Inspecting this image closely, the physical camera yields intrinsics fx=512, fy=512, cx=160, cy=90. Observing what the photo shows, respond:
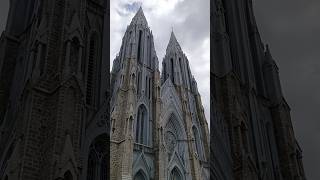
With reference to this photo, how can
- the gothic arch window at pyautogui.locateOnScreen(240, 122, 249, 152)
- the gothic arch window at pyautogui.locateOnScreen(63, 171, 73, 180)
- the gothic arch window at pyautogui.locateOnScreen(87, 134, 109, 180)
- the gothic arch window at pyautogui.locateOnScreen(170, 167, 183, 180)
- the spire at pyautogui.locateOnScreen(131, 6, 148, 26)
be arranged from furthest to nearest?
1. the spire at pyautogui.locateOnScreen(131, 6, 148, 26)
2. the gothic arch window at pyautogui.locateOnScreen(170, 167, 183, 180)
3. the gothic arch window at pyautogui.locateOnScreen(240, 122, 249, 152)
4. the gothic arch window at pyautogui.locateOnScreen(87, 134, 109, 180)
5. the gothic arch window at pyautogui.locateOnScreen(63, 171, 73, 180)

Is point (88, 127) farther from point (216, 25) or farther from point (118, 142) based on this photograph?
point (118, 142)

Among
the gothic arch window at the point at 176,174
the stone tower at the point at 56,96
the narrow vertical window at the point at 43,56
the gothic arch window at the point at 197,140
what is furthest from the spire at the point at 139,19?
the narrow vertical window at the point at 43,56

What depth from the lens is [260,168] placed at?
24.0m

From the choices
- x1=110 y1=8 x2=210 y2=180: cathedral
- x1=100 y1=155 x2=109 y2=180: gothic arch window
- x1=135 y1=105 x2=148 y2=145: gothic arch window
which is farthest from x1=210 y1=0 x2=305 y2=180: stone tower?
x1=135 y1=105 x2=148 y2=145: gothic arch window

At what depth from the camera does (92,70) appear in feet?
71.0

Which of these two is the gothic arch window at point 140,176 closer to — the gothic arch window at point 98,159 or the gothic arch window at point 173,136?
the gothic arch window at point 173,136

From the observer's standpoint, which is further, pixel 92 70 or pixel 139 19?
pixel 139 19

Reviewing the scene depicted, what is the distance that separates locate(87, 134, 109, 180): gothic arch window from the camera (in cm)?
1870

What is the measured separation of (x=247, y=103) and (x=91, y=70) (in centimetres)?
890

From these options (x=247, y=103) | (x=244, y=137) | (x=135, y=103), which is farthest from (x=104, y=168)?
(x=135, y=103)

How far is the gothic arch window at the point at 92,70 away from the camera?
20.7m

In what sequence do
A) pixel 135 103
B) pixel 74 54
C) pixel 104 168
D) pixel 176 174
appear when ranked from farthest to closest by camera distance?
pixel 135 103
pixel 176 174
pixel 74 54
pixel 104 168

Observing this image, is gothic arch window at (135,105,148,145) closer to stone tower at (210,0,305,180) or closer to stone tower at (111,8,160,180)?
stone tower at (111,8,160,180)

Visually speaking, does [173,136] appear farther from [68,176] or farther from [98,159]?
[68,176]
